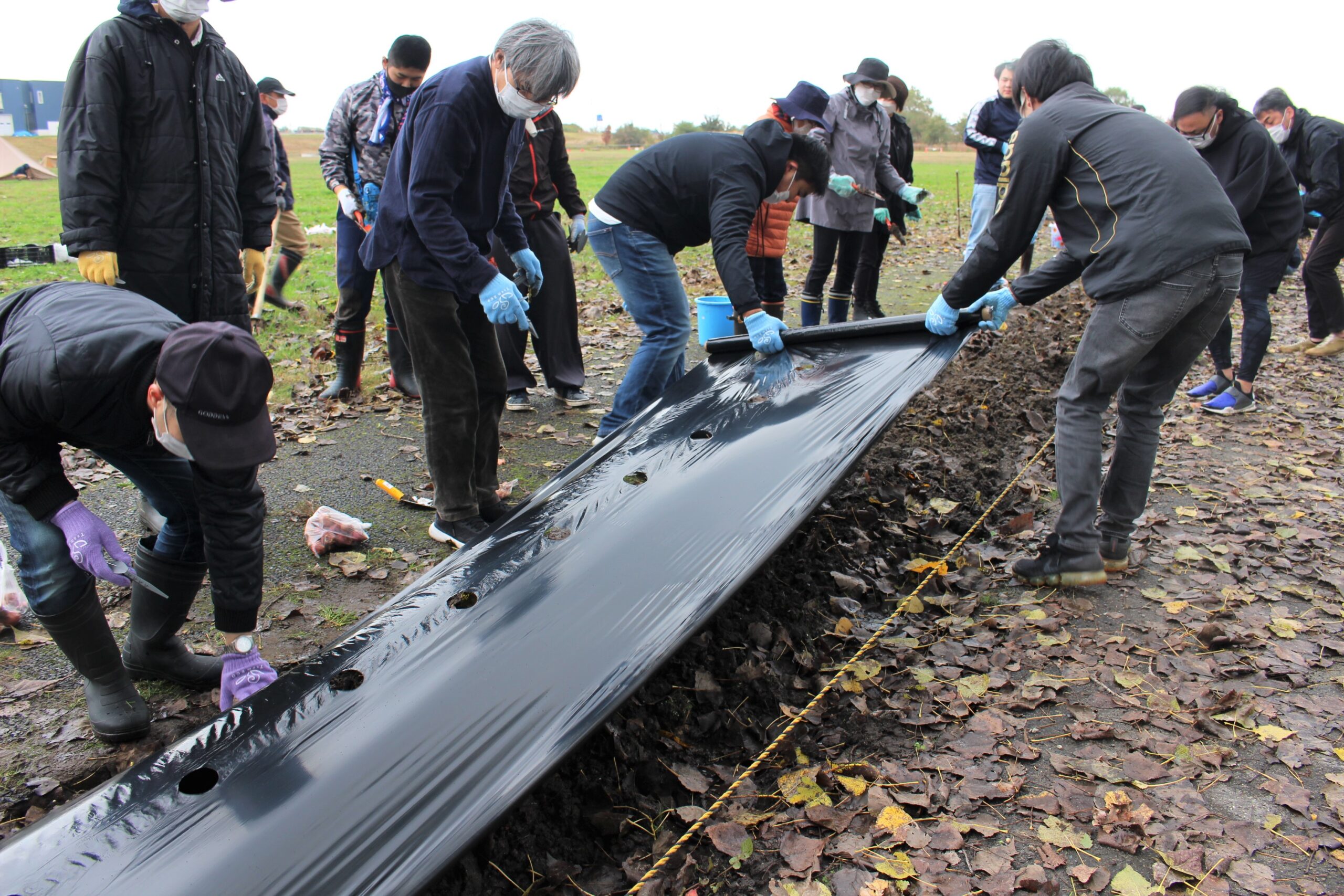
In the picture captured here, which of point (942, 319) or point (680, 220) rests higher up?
point (680, 220)

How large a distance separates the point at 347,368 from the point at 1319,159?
6855mm

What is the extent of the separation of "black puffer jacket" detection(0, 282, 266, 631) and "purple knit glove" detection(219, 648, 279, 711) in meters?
0.10

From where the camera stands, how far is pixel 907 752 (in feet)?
7.69

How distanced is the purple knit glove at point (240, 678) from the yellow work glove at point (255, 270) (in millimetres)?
2963

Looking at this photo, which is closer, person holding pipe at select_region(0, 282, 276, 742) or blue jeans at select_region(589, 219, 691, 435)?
person holding pipe at select_region(0, 282, 276, 742)

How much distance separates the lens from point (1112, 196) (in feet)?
9.19

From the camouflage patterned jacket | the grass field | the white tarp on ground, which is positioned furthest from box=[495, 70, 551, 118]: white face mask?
the white tarp on ground

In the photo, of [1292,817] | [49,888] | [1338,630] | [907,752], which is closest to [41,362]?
[49,888]

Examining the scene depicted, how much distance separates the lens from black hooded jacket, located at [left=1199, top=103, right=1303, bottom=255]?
4633 millimetres

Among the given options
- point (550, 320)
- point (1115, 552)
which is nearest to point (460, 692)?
point (1115, 552)

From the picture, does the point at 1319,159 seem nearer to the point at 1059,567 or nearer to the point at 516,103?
the point at 1059,567

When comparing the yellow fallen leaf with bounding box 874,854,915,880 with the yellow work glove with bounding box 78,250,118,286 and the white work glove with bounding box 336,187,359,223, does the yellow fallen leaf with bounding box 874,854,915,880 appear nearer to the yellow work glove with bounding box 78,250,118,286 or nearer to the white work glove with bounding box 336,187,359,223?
the yellow work glove with bounding box 78,250,118,286

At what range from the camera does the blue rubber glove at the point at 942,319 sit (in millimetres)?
3511

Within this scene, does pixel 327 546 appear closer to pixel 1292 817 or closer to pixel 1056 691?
pixel 1056 691
